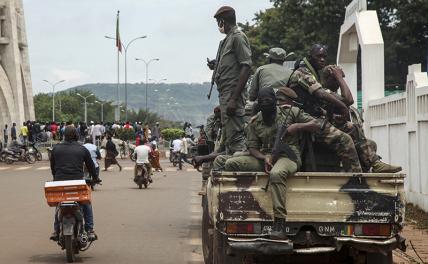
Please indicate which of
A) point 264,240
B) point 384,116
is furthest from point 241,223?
point 384,116

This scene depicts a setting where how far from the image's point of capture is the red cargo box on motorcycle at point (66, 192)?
10.9m

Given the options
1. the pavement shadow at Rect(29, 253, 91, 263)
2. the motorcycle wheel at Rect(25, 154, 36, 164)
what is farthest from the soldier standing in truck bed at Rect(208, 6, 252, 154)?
the motorcycle wheel at Rect(25, 154, 36, 164)

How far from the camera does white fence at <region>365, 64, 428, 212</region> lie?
1623 cm

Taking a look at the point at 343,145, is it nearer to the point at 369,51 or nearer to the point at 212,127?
the point at 212,127

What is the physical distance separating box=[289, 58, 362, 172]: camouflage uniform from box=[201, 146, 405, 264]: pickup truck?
24.1 inches

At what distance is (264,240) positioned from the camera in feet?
25.1

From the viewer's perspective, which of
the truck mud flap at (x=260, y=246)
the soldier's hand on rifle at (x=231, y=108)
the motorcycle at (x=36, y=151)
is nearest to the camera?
the truck mud flap at (x=260, y=246)

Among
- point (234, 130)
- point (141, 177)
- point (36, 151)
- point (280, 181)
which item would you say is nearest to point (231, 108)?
point (234, 130)

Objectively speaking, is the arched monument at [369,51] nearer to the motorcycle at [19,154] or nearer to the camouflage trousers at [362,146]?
the camouflage trousers at [362,146]

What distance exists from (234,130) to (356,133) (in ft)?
7.36

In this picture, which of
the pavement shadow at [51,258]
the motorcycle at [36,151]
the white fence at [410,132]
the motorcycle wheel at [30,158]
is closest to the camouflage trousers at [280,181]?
the pavement shadow at [51,258]

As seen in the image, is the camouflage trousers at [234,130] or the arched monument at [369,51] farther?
the arched monument at [369,51]

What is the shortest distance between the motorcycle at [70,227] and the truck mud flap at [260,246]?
366 cm

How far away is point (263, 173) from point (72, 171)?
4.23m
